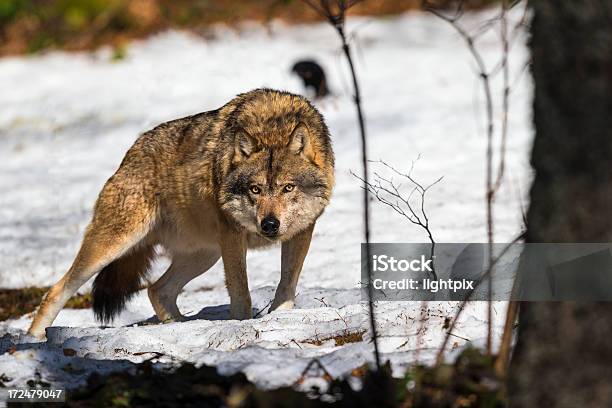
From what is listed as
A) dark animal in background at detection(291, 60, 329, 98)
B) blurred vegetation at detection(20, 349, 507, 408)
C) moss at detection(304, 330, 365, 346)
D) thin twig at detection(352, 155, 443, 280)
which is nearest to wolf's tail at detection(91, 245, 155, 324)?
thin twig at detection(352, 155, 443, 280)

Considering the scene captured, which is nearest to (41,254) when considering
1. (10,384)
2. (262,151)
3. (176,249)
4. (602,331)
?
(176,249)

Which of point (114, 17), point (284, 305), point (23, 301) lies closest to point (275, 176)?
point (284, 305)

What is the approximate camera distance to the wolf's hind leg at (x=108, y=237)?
696 centimetres

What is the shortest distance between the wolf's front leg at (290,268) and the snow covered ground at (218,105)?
289 millimetres

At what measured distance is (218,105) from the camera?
14.2 metres

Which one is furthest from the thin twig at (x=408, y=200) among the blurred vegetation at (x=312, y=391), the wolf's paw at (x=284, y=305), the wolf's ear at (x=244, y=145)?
the blurred vegetation at (x=312, y=391)

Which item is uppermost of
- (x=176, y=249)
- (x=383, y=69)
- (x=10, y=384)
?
(x=383, y=69)

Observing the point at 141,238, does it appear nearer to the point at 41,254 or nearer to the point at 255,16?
the point at 41,254

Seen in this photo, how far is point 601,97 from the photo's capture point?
3170mm

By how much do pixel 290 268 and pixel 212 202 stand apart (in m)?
0.78

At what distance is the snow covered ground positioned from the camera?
5.08 m

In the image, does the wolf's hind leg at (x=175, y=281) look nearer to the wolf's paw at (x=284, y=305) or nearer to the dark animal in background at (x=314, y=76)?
the wolf's paw at (x=284, y=305)

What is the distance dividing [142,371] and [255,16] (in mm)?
15457

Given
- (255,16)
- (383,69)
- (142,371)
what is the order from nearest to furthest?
(142,371) < (383,69) < (255,16)
